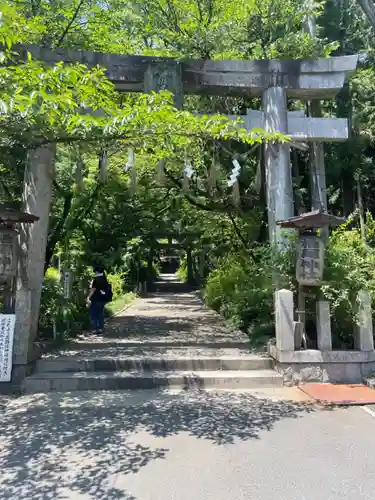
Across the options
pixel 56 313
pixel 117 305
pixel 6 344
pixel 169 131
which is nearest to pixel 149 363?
pixel 6 344

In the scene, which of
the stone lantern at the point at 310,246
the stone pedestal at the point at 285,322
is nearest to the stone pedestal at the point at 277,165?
the stone lantern at the point at 310,246

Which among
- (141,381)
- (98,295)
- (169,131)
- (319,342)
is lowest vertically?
(141,381)

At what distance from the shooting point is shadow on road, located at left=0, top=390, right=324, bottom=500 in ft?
12.4

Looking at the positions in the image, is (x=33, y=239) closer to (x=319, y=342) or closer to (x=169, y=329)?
(x=169, y=329)

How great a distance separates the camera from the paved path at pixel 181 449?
364cm

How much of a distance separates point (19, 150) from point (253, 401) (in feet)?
22.5

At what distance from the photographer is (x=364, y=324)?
23.0 ft

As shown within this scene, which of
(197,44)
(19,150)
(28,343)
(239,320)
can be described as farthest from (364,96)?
(28,343)

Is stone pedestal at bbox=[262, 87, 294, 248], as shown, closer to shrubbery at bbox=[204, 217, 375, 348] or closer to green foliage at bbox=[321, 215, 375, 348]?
shrubbery at bbox=[204, 217, 375, 348]

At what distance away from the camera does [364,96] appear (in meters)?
16.5

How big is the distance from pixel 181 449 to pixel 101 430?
108cm

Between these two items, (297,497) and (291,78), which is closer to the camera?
(297,497)

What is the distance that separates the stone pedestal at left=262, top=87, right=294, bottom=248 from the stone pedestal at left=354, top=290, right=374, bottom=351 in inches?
83.9

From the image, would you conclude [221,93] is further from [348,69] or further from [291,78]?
[348,69]
